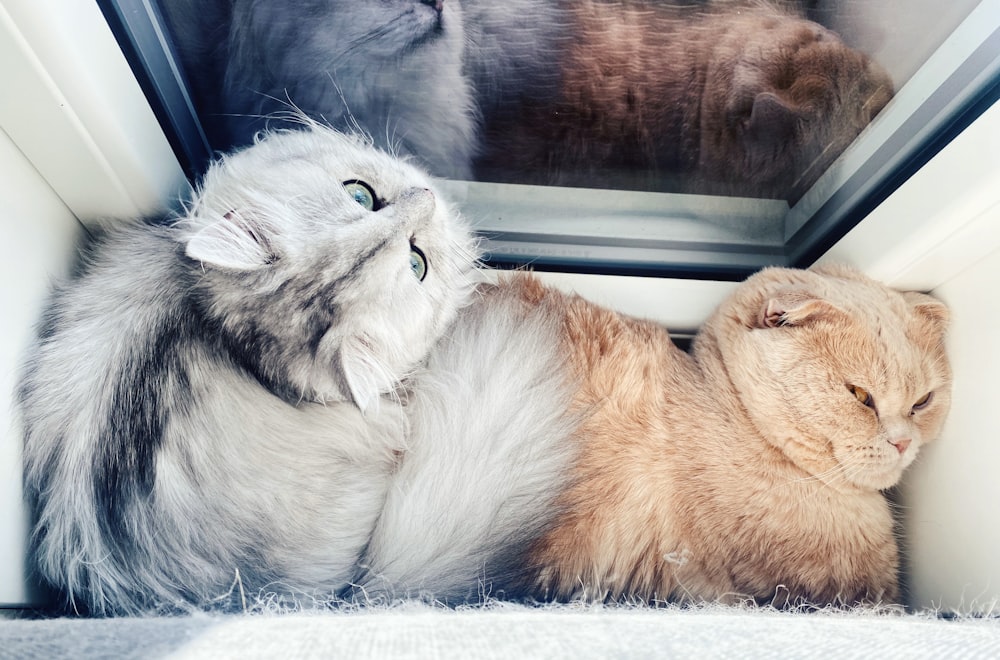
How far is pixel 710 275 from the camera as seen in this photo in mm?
1313

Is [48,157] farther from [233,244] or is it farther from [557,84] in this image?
[557,84]

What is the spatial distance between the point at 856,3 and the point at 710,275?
514mm

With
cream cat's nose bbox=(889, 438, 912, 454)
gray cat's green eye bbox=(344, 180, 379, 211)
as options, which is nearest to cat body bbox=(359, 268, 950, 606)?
cream cat's nose bbox=(889, 438, 912, 454)

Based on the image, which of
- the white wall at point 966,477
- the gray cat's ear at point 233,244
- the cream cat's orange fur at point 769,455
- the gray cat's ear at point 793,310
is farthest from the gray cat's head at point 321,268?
the white wall at point 966,477

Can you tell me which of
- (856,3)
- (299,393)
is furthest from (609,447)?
(856,3)

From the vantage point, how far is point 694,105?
118cm

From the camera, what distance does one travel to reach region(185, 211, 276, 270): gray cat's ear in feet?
2.63

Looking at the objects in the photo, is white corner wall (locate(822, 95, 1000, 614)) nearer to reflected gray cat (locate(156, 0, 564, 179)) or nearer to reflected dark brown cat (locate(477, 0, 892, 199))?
reflected dark brown cat (locate(477, 0, 892, 199))

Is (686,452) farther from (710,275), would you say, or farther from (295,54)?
(295,54)

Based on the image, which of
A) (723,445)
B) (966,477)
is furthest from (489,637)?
(966,477)

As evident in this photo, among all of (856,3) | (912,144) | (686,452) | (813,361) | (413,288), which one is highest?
(856,3)

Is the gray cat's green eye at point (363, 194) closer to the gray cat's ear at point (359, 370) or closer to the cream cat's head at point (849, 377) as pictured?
the gray cat's ear at point (359, 370)

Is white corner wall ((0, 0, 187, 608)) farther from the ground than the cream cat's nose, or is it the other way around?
white corner wall ((0, 0, 187, 608))

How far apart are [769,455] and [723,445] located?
82 mm
